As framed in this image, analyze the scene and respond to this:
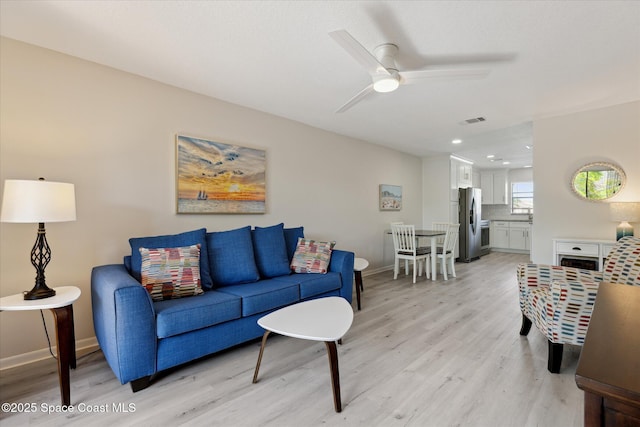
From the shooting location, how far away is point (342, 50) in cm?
232

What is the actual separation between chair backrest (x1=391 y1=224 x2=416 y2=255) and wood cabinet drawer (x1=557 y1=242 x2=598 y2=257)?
Result: 1817 mm

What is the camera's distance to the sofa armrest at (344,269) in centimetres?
325

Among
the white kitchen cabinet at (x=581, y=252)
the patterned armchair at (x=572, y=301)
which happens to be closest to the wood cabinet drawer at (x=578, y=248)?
the white kitchen cabinet at (x=581, y=252)

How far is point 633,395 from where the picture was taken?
0.61 metres

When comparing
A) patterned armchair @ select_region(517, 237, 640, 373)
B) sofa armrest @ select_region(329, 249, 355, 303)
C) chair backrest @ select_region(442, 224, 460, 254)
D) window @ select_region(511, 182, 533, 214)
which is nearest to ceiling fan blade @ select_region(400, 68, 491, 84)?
patterned armchair @ select_region(517, 237, 640, 373)

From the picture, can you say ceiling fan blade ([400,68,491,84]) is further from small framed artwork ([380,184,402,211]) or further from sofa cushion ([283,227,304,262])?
small framed artwork ([380,184,402,211])

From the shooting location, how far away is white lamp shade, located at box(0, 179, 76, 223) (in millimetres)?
1759

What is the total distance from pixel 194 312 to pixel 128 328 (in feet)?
1.30

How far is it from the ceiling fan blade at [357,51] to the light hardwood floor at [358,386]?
2.13 meters

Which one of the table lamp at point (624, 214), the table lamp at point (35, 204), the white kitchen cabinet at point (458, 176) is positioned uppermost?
the white kitchen cabinet at point (458, 176)

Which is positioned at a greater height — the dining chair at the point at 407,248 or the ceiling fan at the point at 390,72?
the ceiling fan at the point at 390,72

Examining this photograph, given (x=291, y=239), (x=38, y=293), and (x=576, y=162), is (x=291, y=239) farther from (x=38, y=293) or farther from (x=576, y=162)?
(x=576, y=162)

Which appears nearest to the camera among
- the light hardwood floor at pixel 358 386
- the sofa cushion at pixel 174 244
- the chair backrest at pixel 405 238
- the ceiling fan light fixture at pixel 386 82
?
the light hardwood floor at pixel 358 386

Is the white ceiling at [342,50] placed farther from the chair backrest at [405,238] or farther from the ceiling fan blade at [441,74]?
the chair backrest at [405,238]
